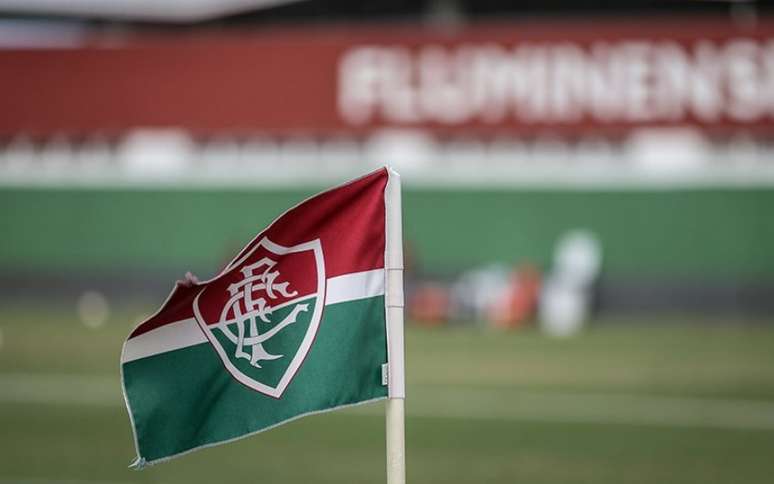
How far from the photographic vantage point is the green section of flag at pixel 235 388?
5.04 meters

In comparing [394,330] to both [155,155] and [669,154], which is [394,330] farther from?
[155,155]

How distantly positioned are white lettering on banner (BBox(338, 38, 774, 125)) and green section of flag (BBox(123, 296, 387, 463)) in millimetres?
17006

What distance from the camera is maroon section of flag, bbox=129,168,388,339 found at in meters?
5.00

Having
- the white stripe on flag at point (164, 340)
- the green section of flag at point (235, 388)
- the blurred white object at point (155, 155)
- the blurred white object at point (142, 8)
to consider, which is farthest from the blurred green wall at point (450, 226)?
the white stripe on flag at point (164, 340)

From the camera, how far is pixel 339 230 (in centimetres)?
504

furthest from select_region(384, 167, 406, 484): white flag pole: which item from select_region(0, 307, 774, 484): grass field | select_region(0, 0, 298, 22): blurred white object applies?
select_region(0, 0, 298, 22): blurred white object

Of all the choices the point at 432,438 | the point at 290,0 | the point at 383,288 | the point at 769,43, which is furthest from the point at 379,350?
the point at 290,0

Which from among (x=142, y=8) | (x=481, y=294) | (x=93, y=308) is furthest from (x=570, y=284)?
(x=142, y=8)

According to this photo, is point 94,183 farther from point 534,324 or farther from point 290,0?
point 534,324

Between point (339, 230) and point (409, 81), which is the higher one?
point (409, 81)

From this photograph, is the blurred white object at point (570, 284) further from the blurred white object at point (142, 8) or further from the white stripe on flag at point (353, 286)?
the white stripe on flag at point (353, 286)

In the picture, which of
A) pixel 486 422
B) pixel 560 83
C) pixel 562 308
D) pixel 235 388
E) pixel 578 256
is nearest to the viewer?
pixel 235 388

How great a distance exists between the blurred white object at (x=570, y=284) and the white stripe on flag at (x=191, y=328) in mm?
16373

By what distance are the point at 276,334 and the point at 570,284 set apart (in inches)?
699
